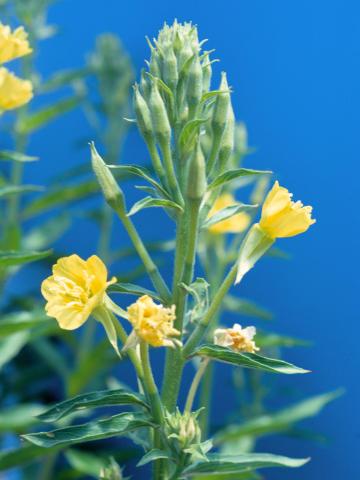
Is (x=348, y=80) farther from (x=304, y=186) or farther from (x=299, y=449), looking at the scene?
(x=299, y=449)

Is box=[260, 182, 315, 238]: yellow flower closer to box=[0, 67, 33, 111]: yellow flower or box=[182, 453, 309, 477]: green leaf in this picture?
box=[182, 453, 309, 477]: green leaf

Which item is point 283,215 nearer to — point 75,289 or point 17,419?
point 75,289

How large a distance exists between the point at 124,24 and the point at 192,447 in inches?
83.7

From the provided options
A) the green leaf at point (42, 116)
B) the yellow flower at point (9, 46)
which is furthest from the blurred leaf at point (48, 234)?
the yellow flower at point (9, 46)

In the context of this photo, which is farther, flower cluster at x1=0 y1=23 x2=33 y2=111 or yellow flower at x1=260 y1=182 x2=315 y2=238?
flower cluster at x1=0 y1=23 x2=33 y2=111

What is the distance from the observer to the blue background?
6.93 feet

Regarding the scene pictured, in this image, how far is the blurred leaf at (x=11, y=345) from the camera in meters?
1.70

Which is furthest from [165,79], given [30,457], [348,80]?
[348,80]

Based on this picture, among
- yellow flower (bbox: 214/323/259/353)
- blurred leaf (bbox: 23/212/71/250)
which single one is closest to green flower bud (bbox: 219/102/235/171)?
yellow flower (bbox: 214/323/259/353)

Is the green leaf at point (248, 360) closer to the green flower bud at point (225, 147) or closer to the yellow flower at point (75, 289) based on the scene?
the yellow flower at point (75, 289)

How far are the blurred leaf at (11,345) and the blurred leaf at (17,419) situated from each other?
23 centimetres

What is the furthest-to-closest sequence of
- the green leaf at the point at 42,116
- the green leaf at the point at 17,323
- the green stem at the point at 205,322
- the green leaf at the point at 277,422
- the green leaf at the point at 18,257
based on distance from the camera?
the green leaf at the point at 42,116 < the green leaf at the point at 277,422 < the green leaf at the point at 17,323 < the green leaf at the point at 18,257 < the green stem at the point at 205,322

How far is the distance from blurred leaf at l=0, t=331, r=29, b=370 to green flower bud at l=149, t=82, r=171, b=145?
2.86 feet

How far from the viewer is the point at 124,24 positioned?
2.76 m
